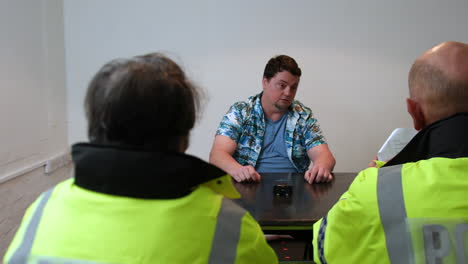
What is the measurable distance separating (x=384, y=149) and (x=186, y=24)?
2.31 metres

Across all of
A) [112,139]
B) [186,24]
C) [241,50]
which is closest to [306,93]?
[241,50]

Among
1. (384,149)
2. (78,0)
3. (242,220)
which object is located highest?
(78,0)

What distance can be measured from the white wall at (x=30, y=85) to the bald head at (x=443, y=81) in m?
2.65

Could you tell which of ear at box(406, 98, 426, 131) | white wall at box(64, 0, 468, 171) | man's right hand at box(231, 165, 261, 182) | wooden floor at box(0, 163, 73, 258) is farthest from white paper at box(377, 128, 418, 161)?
wooden floor at box(0, 163, 73, 258)

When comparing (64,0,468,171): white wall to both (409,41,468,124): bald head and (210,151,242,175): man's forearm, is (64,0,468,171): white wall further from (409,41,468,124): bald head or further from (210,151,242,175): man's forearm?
(409,41,468,124): bald head

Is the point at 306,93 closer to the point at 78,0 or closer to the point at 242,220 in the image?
the point at 78,0

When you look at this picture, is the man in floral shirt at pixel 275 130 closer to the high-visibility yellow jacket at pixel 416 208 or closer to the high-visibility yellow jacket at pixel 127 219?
the high-visibility yellow jacket at pixel 416 208

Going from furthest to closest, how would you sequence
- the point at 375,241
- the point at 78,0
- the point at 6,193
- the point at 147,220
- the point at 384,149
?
1. the point at 78,0
2. the point at 6,193
3. the point at 384,149
4. the point at 375,241
5. the point at 147,220

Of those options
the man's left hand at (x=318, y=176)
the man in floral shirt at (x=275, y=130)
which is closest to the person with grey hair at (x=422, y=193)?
the man's left hand at (x=318, y=176)

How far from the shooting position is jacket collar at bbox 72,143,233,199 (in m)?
0.67

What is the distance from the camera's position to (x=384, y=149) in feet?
7.12

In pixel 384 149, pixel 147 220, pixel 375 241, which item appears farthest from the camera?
pixel 384 149

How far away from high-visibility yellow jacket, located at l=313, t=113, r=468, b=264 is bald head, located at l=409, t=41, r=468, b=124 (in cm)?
5

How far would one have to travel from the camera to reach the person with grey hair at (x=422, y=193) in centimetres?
85
